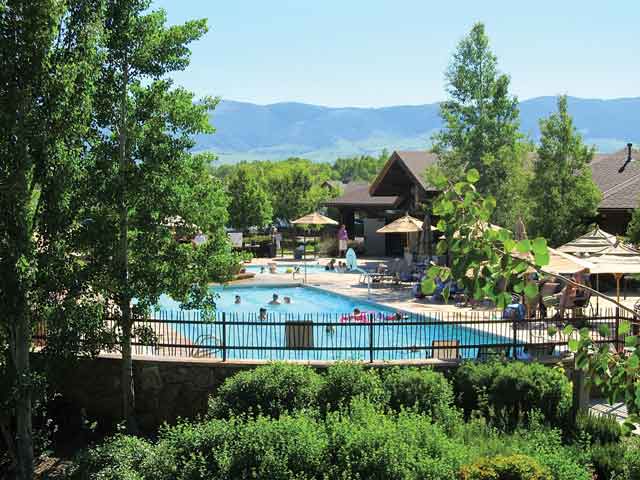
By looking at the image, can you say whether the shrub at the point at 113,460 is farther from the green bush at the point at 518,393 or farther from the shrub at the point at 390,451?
the green bush at the point at 518,393

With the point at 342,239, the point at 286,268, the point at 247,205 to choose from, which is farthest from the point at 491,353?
the point at 247,205

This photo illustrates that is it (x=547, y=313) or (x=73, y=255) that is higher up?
(x=73, y=255)

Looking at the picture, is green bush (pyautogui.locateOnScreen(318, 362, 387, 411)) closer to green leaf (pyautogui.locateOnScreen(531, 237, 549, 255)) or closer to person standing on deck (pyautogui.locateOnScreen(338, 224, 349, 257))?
green leaf (pyautogui.locateOnScreen(531, 237, 549, 255))

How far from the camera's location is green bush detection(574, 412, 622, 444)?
1061 cm

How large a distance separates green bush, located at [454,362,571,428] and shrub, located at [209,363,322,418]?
2.64 metres

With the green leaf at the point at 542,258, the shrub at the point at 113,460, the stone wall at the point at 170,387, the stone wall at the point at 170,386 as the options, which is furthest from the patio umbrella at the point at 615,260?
the green leaf at the point at 542,258

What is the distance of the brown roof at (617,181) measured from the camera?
90.6 feet

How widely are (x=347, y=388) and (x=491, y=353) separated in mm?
3539

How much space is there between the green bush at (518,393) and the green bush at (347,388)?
63.3 inches

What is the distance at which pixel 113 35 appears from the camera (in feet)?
36.9

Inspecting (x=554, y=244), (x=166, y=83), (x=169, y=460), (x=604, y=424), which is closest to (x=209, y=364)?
(x=169, y=460)

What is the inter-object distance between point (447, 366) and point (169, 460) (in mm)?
5728

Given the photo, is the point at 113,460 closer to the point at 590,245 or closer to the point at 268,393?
the point at 268,393

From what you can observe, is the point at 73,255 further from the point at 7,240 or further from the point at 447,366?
the point at 447,366
